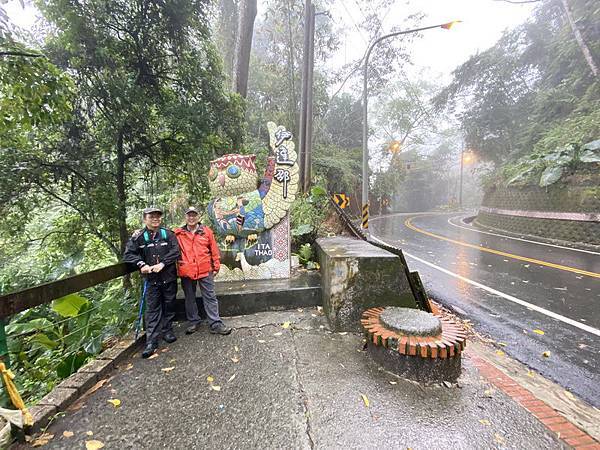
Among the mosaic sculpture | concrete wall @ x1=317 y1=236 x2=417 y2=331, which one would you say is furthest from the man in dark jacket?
concrete wall @ x1=317 y1=236 x2=417 y2=331

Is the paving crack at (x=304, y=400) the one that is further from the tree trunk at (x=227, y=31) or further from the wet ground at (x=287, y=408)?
the tree trunk at (x=227, y=31)

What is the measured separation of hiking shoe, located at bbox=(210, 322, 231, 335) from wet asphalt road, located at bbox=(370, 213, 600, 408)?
3.45 meters

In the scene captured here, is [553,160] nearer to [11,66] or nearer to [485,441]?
[485,441]

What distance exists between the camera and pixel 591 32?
15.7 metres

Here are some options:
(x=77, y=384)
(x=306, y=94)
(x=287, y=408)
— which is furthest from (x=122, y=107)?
(x=287, y=408)

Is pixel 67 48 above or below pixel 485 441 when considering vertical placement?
above

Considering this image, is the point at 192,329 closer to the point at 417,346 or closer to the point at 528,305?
the point at 417,346

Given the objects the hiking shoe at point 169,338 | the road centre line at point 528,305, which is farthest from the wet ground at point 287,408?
the road centre line at point 528,305

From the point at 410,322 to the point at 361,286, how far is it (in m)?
0.76

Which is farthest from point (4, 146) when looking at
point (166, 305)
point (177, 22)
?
point (166, 305)

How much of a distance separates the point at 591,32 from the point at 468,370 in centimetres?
2201

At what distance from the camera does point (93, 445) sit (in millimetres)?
2000

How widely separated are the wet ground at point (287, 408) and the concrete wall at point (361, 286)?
0.45 meters

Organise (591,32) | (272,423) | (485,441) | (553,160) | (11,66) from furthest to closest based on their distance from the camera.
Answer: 1. (591,32)
2. (553,160)
3. (11,66)
4. (272,423)
5. (485,441)
